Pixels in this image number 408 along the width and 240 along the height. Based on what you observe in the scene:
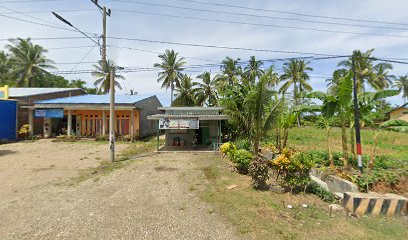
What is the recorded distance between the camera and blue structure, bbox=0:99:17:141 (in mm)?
19062

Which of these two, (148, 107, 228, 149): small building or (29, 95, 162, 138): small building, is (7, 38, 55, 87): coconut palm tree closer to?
(29, 95, 162, 138): small building

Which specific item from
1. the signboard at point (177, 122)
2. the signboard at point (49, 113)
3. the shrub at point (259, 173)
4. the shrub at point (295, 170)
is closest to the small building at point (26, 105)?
the signboard at point (49, 113)

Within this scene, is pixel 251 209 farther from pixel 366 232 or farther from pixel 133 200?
pixel 133 200

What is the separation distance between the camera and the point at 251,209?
6086 millimetres

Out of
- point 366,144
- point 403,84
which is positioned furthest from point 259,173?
point 403,84

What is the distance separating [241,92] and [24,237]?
47.2 ft

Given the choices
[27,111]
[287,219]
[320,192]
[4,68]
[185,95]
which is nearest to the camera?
[287,219]

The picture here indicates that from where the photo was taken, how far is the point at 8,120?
19.6 meters

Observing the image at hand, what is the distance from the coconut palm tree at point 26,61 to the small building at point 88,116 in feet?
57.6

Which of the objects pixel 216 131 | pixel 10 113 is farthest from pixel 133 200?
pixel 10 113

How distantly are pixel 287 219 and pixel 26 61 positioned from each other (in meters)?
41.9

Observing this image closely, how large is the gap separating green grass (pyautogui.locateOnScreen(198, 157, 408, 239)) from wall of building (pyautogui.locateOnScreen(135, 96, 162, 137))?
16097 millimetres

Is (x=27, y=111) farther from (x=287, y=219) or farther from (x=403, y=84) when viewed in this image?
(x=403, y=84)

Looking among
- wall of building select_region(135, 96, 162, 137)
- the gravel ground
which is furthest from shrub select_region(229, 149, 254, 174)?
wall of building select_region(135, 96, 162, 137)
